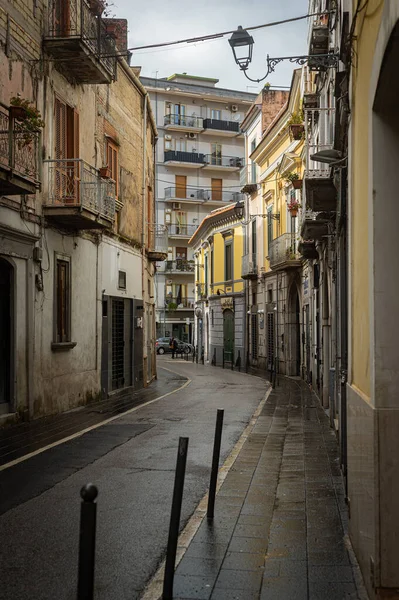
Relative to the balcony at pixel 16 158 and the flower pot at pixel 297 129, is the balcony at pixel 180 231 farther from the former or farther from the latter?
the balcony at pixel 16 158

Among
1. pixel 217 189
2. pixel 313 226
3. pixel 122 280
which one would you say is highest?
pixel 217 189

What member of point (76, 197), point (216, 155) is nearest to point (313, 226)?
point (76, 197)

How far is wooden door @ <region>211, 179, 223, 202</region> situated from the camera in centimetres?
6444

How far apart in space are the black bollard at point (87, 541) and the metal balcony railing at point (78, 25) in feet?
42.5

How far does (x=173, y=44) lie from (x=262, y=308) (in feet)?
77.6

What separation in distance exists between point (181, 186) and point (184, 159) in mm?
2302

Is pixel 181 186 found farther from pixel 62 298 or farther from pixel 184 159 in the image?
pixel 62 298

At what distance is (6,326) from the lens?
534 inches

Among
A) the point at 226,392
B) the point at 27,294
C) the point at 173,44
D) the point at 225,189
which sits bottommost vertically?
the point at 226,392

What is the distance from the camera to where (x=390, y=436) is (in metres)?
4.11

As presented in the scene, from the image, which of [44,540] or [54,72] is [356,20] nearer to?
[44,540]

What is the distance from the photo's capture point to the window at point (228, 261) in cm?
4316

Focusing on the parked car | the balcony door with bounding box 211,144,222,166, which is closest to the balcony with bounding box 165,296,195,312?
the parked car

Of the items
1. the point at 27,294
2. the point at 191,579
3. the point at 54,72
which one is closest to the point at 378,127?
the point at 191,579
